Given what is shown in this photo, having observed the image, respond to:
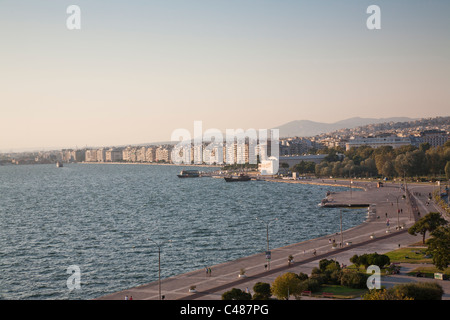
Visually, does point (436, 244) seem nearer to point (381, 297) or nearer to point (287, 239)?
point (381, 297)

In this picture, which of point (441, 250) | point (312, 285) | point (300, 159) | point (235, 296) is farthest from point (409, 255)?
point (300, 159)

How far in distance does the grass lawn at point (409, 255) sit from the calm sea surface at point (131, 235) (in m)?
13.2

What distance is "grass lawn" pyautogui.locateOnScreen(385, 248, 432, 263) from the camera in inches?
1513

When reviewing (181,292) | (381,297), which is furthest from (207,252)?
(381,297)

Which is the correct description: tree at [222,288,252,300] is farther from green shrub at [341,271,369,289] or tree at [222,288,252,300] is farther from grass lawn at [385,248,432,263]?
grass lawn at [385,248,432,263]

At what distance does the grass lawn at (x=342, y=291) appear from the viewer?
99.2 ft

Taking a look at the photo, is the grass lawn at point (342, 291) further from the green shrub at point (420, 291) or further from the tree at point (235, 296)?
the tree at point (235, 296)

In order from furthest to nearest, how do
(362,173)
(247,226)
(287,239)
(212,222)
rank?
(362,173), (212,222), (247,226), (287,239)

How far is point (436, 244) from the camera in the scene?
34469 millimetres

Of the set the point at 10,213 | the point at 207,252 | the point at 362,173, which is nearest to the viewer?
the point at 207,252

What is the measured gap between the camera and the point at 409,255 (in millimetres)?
40281

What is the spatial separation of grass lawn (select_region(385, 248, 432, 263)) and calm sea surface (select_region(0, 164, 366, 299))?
43.3ft
